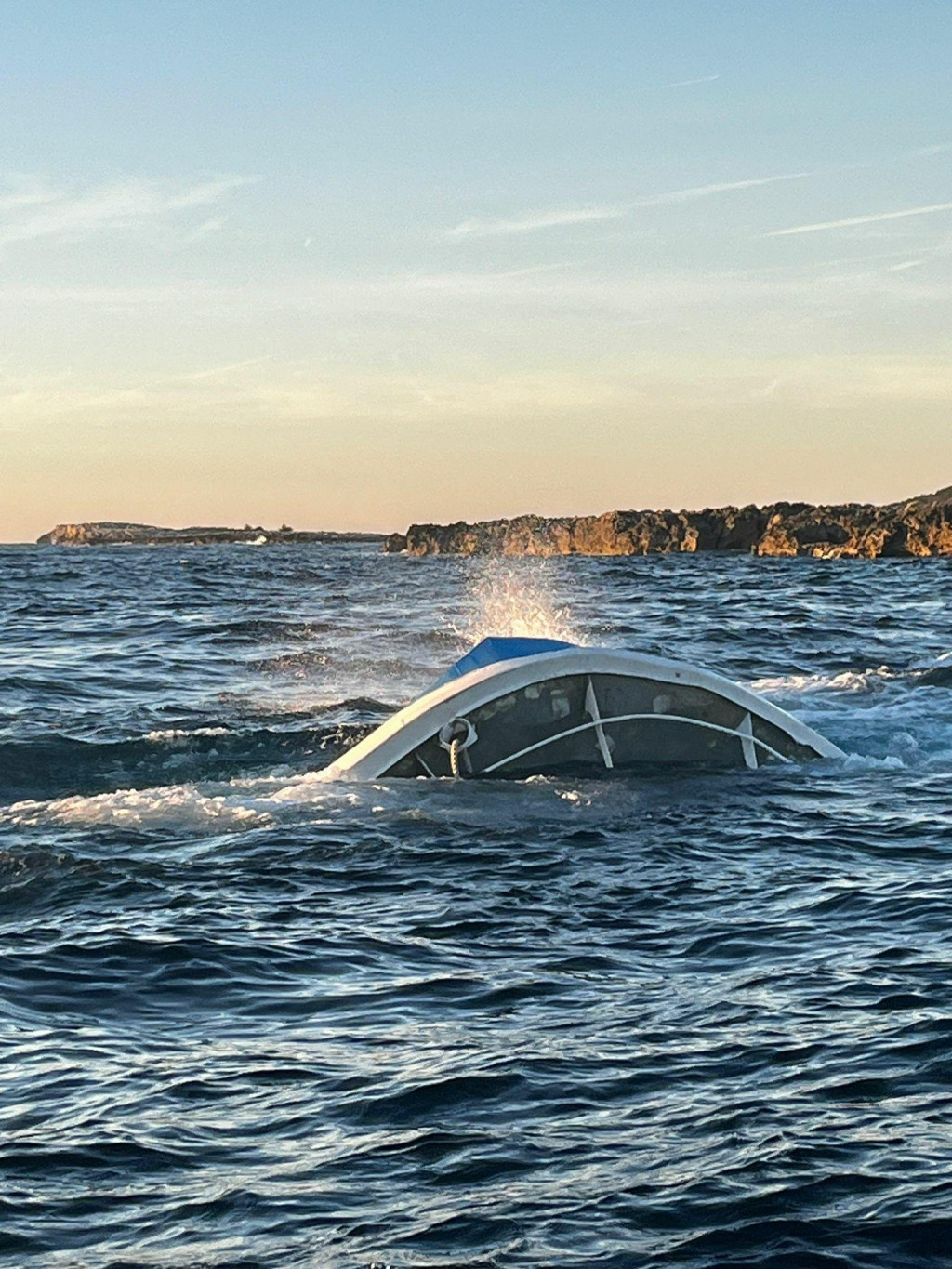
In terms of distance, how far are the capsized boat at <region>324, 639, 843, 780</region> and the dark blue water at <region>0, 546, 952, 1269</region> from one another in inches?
20.3

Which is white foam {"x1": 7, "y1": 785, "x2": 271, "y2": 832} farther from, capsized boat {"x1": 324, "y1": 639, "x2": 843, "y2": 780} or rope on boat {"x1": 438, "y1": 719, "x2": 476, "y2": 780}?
rope on boat {"x1": 438, "y1": 719, "x2": 476, "y2": 780}

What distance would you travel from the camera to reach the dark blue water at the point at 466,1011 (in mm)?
6344

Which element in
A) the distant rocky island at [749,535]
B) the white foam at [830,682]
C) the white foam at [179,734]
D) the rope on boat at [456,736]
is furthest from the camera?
the distant rocky island at [749,535]

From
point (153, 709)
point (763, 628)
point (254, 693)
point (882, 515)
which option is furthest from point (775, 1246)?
point (882, 515)

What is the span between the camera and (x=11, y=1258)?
19.8ft

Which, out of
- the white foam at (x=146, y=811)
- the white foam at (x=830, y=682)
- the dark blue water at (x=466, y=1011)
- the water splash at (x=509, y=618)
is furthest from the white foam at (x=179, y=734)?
the white foam at (x=830, y=682)

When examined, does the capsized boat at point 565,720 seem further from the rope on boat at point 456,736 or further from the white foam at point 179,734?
the white foam at point 179,734

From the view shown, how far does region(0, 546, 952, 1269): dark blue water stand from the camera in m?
6.34

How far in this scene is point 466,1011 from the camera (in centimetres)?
898

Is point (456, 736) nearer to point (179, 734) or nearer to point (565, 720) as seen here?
point (565, 720)

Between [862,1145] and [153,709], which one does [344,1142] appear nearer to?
[862,1145]

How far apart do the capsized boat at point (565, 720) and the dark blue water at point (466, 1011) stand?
0.52 m

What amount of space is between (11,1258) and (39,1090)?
69.8 inches

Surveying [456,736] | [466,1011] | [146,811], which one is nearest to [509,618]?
[456,736]
